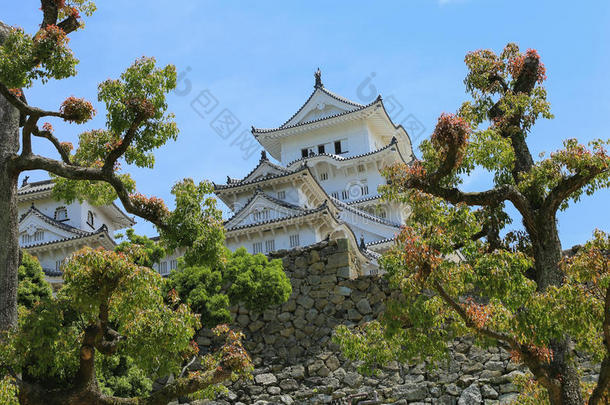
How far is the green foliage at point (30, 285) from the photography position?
43.7ft

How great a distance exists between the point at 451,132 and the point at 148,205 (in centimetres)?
390

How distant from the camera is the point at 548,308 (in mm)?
6965

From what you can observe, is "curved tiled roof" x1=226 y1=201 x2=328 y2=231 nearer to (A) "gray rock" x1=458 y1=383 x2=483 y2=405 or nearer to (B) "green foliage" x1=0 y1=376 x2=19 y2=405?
(A) "gray rock" x1=458 y1=383 x2=483 y2=405

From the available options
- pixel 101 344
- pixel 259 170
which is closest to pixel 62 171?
pixel 101 344

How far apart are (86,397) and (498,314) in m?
4.72

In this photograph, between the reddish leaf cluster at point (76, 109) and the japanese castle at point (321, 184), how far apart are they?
602 inches

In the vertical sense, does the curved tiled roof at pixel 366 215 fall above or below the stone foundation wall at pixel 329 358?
above

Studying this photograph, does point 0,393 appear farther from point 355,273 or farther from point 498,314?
point 355,273

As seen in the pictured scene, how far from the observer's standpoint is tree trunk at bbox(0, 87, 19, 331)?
25.2ft

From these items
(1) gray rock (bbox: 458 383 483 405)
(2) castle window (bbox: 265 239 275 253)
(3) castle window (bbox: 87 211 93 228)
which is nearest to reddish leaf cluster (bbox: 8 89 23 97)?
(1) gray rock (bbox: 458 383 483 405)

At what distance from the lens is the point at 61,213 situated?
3158cm

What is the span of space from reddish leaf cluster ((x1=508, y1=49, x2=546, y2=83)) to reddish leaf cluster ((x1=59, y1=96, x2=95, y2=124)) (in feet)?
18.1

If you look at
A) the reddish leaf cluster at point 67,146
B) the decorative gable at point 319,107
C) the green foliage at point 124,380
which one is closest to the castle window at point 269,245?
the green foliage at point 124,380

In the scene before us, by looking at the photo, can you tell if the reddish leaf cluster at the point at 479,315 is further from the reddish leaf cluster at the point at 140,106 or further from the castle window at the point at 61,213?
the castle window at the point at 61,213
